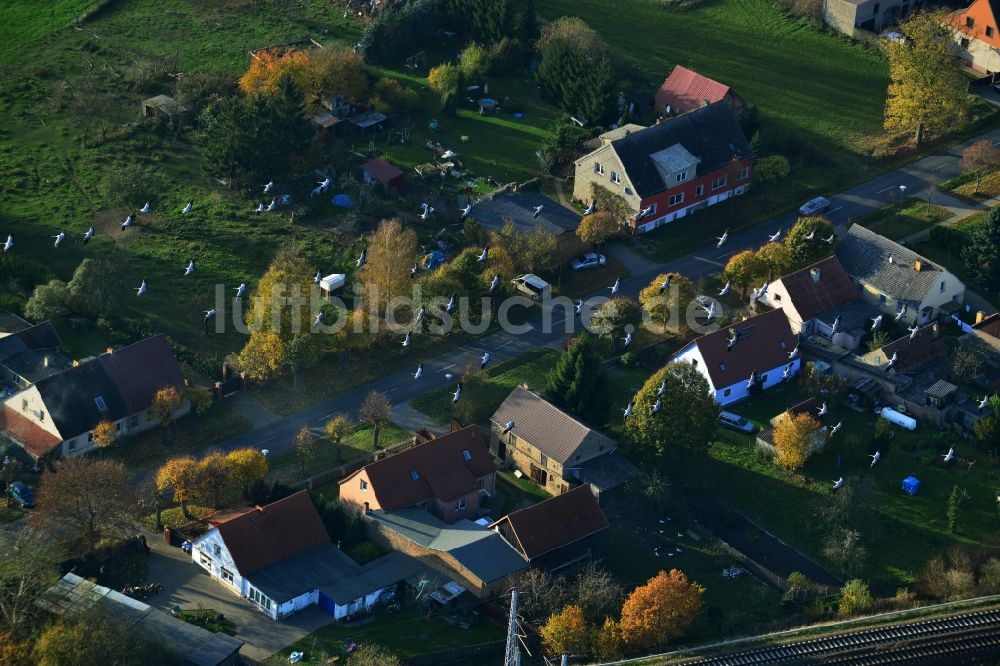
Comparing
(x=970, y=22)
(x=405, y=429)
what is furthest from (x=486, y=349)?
(x=970, y=22)

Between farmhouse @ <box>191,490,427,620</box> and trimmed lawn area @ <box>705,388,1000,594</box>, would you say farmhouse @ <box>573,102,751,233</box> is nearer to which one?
trimmed lawn area @ <box>705,388,1000,594</box>

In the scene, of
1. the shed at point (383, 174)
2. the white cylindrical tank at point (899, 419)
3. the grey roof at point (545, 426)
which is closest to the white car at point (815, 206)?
the white cylindrical tank at point (899, 419)

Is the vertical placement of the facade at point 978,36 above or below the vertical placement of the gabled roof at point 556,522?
above

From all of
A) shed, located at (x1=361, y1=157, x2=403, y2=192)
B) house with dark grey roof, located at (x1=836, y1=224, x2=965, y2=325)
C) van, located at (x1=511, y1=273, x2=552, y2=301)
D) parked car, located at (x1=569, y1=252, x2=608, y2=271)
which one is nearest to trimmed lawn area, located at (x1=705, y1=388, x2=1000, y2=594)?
house with dark grey roof, located at (x1=836, y1=224, x2=965, y2=325)

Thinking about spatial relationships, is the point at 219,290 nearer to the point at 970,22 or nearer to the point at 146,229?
the point at 146,229

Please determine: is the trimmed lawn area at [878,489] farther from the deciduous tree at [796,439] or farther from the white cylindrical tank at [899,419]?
the deciduous tree at [796,439]
